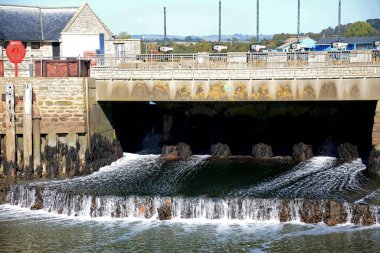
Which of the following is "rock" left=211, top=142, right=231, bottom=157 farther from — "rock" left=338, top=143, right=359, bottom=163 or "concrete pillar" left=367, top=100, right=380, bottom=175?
"concrete pillar" left=367, top=100, right=380, bottom=175

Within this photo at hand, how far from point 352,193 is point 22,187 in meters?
19.4

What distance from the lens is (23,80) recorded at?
1845 inches

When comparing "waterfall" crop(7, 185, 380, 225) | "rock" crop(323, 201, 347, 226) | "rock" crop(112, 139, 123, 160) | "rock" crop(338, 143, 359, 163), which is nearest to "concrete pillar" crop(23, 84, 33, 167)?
"waterfall" crop(7, 185, 380, 225)

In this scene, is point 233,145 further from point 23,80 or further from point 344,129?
point 23,80

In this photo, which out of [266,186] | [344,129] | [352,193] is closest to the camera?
[352,193]

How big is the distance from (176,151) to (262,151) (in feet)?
21.9

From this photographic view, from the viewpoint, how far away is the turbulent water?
33.2 meters

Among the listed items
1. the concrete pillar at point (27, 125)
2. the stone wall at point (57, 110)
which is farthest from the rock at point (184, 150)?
the concrete pillar at point (27, 125)

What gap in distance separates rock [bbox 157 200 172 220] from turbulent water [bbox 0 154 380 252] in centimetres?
28

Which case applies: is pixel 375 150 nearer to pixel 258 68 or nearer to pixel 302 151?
pixel 302 151

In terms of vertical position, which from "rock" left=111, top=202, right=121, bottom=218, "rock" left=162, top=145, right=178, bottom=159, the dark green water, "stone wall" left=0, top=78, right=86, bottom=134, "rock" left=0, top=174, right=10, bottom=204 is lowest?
the dark green water

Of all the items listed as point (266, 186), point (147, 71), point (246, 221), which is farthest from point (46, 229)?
point (147, 71)

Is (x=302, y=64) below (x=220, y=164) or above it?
above

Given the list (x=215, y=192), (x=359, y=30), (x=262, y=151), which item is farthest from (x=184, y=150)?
(x=359, y=30)
